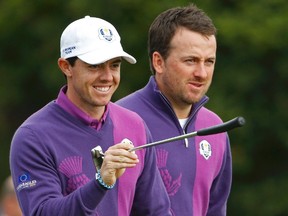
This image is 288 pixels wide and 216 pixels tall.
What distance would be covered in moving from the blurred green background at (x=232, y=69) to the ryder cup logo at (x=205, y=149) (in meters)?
7.15

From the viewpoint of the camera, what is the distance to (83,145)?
285 inches

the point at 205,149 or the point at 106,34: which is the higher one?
the point at 106,34

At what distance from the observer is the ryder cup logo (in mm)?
8328

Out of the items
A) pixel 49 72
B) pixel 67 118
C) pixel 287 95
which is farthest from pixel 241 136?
pixel 67 118

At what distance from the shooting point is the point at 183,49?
26.9ft

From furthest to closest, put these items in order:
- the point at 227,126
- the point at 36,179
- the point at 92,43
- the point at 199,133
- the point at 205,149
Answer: the point at 205,149 < the point at 92,43 < the point at 36,179 < the point at 199,133 < the point at 227,126

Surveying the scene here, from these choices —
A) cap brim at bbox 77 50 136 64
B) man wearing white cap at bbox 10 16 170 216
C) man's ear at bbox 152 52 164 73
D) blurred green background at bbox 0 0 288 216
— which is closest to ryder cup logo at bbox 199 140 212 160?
man's ear at bbox 152 52 164 73

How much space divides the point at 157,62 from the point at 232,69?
8219 mm

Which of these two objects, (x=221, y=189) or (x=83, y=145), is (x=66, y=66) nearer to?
(x=83, y=145)

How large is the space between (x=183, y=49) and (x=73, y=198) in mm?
1643

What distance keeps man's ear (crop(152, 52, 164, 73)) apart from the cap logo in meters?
1.06

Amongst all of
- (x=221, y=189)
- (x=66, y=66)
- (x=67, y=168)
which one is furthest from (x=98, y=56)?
(x=221, y=189)

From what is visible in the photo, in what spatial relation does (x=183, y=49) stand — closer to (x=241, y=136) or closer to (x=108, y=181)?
(x=108, y=181)

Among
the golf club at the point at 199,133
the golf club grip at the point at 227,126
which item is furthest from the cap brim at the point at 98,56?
the golf club grip at the point at 227,126
